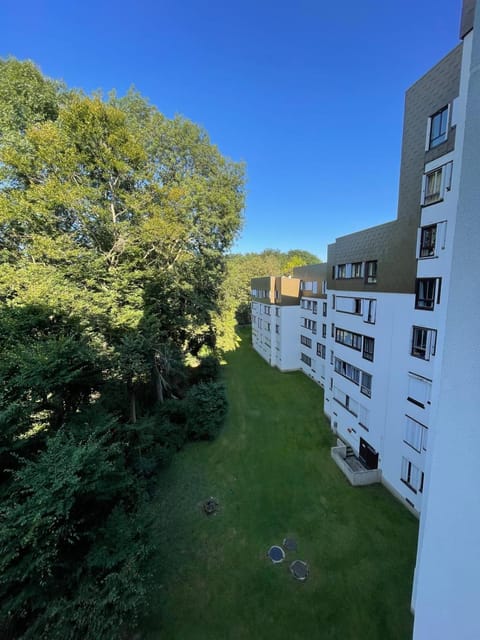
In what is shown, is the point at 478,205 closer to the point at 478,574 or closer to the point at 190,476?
the point at 478,574

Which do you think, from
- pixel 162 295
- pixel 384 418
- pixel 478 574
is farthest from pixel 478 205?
pixel 162 295

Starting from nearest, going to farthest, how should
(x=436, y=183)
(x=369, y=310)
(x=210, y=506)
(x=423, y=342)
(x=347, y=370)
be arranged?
(x=436, y=183) → (x=423, y=342) → (x=210, y=506) → (x=369, y=310) → (x=347, y=370)

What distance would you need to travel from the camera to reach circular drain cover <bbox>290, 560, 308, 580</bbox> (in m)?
8.20

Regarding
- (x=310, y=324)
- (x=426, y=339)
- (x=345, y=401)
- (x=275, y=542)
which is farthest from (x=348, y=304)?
(x=275, y=542)

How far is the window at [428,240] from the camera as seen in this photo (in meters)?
8.56

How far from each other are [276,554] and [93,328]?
1187cm

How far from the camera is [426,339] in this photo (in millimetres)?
8969

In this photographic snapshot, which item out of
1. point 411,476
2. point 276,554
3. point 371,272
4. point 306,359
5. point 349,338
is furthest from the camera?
point 306,359

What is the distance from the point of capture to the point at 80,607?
5461 millimetres

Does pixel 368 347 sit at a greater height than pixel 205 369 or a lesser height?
greater

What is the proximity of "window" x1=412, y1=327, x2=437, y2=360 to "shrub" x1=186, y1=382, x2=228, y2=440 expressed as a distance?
448 inches

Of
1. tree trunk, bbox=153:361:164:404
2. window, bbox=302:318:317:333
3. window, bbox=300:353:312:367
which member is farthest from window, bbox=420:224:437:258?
window, bbox=300:353:312:367

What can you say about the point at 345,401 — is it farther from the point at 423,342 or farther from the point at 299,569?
the point at 299,569

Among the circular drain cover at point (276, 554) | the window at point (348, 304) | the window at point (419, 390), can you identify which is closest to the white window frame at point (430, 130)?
the window at point (348, 304)
